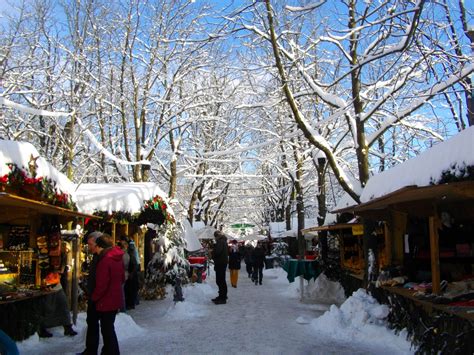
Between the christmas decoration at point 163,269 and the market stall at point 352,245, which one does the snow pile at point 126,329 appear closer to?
the christmas decoration at point 163,269

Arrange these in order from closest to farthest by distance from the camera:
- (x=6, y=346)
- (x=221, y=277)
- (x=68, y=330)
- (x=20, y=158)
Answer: (x=6, y=346)
(x=20, y=158)
(x=68, y=330)
(x=221, y=277)

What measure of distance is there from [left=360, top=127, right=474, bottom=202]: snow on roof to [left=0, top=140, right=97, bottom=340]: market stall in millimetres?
5590

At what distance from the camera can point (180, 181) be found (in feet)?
121

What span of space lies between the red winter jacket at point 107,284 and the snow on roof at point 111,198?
19.8 feet

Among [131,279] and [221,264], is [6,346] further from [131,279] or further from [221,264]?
[221,264]

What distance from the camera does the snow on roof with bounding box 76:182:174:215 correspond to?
12109mm

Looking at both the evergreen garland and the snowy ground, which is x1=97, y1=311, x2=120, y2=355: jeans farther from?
the evergreen garland

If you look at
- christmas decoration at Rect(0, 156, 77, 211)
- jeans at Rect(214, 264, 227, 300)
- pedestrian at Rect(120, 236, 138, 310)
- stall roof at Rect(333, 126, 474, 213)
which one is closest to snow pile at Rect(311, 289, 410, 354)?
stall roof at Rect(333, 126, 474, 213)

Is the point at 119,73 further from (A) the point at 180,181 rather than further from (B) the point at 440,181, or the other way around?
(A) the point at 180,181

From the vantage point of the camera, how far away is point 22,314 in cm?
742

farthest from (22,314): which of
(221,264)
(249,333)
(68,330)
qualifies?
(221,264)

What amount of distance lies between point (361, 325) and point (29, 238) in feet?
20.5

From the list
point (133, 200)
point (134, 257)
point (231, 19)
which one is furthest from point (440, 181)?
point (133, 200)

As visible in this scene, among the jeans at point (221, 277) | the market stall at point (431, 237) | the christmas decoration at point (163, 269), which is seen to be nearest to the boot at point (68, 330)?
the jeans at point (221, 277)
